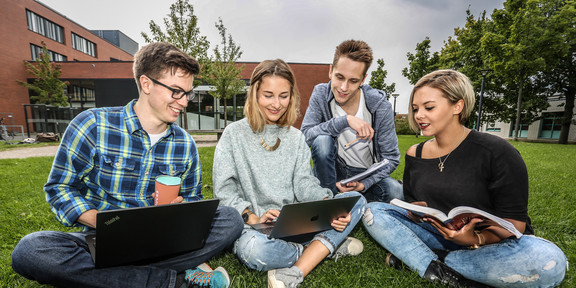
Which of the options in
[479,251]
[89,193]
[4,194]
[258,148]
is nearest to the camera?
[479,251]

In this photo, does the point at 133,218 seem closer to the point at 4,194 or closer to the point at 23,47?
the point at 4,194

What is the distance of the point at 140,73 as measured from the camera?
6.66 ft

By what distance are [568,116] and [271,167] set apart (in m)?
28.2

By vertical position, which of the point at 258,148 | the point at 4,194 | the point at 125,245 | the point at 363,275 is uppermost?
the point at 258,148

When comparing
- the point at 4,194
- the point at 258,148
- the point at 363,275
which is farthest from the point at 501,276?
the point at 4,194

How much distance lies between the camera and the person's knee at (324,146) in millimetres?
2670

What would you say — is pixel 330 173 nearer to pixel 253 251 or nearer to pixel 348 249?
pixel 348 249

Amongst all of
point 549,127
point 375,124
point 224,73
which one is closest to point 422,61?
point 549,127

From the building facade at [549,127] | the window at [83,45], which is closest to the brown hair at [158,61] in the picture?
the building facade at [549,127]

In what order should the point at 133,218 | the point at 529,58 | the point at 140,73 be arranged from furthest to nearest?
the point at 529,58 → the point at 140,73 → the point at 133,218

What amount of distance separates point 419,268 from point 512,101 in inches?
1051

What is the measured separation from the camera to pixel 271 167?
228 cm

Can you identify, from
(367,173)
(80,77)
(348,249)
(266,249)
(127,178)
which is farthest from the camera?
(80,77)

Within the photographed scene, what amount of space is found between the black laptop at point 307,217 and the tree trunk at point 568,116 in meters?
27.3
